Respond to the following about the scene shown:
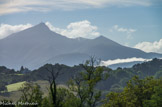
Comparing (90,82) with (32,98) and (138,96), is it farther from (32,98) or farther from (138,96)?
(32,98)

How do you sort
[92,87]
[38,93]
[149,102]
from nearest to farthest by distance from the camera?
[92,87]
[149,102]
[38,93]

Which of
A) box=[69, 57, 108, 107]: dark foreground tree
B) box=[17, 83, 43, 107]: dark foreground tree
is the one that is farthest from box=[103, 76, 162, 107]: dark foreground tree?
box=[17, 83, 43, 107]: dark foreground tree

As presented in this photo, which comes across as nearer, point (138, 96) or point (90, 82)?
point (90, 82)

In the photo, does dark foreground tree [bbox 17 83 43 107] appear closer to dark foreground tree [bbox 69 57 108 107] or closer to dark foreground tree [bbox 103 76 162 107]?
dark foreground tree [bbox 69 57 108 107]

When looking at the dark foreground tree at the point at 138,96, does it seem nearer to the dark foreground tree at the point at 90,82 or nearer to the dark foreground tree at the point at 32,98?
the dark foreground tree at the point at 90,82

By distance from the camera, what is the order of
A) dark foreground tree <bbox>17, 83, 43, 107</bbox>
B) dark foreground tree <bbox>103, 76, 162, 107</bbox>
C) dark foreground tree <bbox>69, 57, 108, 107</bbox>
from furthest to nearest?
1. dark foreground tree <bbox>103, 76, 162, 107</bbox>
2. dark foreground tree <bbox>17, 83, 43, 107</bbox>
3. dark foreground tree <bbox>69, 57, 108, 107</bbox>

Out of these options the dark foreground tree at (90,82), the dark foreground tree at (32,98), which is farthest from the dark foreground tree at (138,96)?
the dark foreground tree at (32,98)

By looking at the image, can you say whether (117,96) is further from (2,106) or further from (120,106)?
(2,106)

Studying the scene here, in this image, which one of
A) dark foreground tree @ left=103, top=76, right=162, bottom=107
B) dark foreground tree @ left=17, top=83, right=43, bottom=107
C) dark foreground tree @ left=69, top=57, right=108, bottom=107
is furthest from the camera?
dark foreground tree @ left=103, top=76, right=162, bottom=107

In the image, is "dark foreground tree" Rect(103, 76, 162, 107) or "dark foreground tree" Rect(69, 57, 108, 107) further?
"dark foreground tree" Rect(103, 76, 162, 107)

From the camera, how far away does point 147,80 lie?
96.8m

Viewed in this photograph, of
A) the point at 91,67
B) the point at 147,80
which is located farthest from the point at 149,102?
the point at 91,67

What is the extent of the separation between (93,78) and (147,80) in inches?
1060

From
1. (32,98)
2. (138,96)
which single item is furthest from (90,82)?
(32,98)
